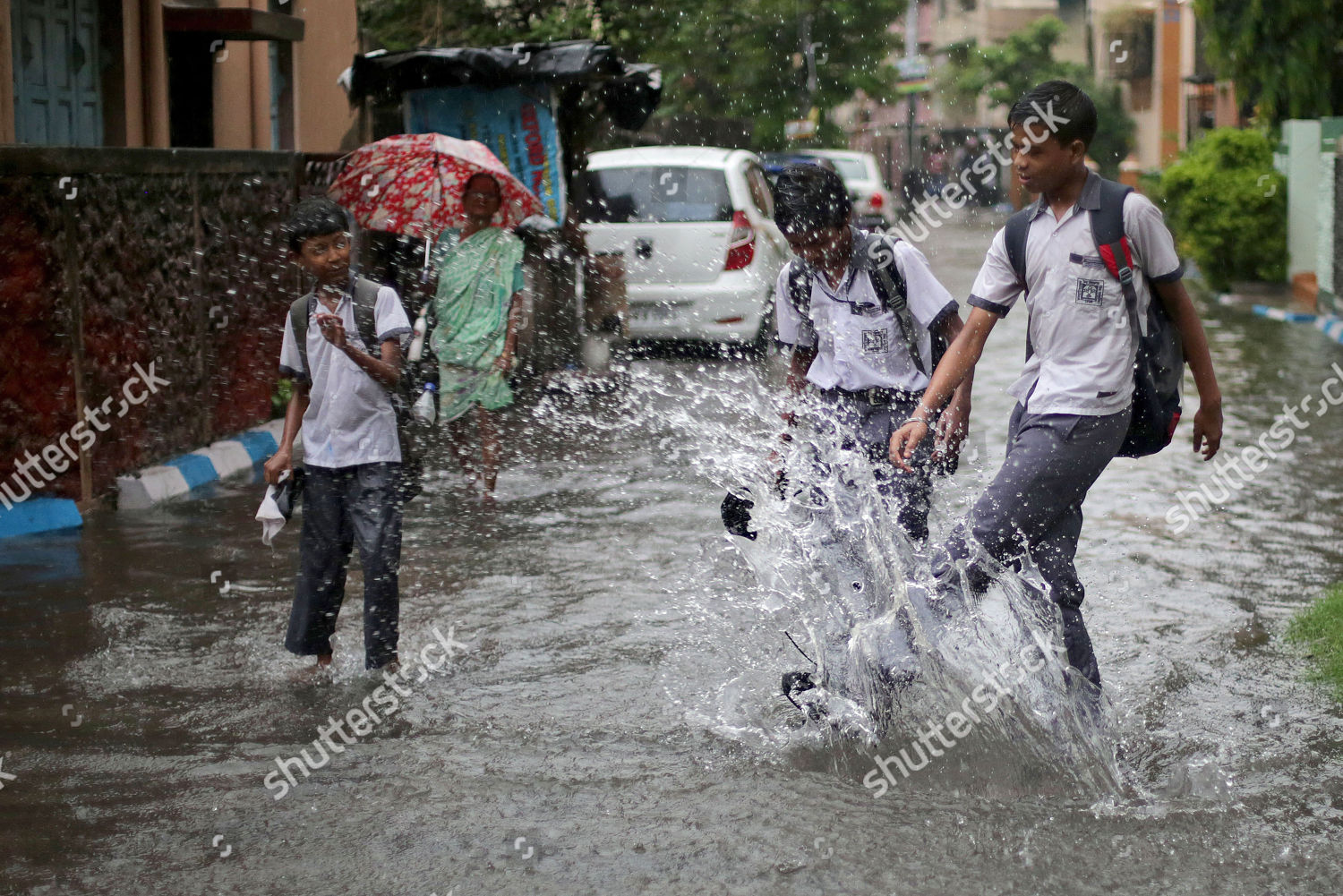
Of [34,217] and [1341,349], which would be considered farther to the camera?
[1341,349]

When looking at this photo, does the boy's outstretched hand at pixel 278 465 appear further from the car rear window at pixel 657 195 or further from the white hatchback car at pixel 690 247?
the car rear window at pixel 657 195

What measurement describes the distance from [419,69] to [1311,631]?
29.4 ft

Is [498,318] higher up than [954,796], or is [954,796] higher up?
[498,318]

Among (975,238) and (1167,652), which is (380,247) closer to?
(1167,652)

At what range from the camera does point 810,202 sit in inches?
187

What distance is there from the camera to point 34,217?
7.71 metres

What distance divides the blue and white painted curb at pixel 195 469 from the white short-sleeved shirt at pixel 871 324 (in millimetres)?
4363

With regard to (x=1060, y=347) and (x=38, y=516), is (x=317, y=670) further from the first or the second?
(x=38, y=516)

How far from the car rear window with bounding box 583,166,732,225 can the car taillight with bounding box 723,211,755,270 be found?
11 cm

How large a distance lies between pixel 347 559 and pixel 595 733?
112 cm

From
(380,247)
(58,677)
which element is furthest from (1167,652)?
(380,247)

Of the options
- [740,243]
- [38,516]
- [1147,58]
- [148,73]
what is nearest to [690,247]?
[740,243]

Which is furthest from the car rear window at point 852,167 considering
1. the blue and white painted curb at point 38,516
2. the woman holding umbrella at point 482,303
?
the blue and white painted curb at point 38,516

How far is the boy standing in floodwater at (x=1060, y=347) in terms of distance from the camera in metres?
4.29
